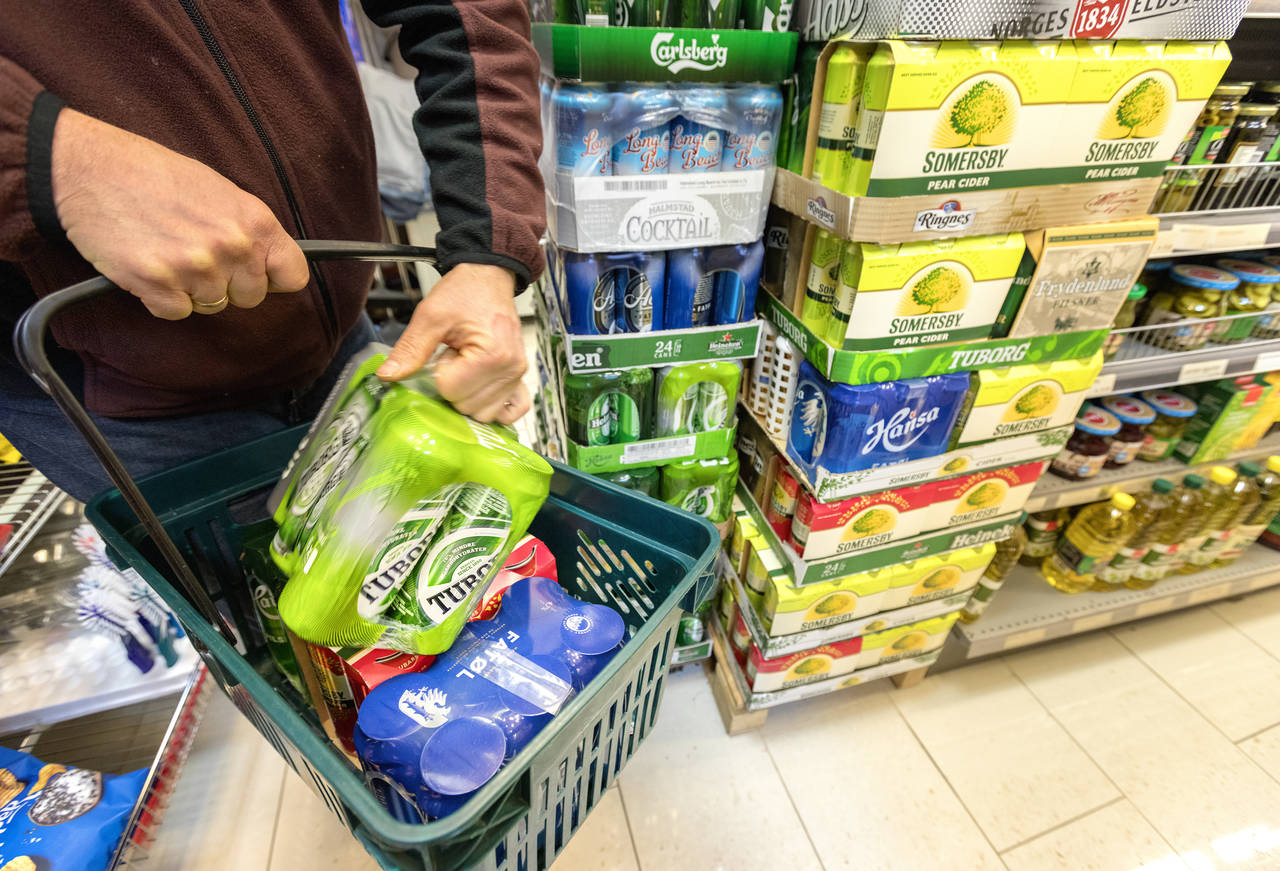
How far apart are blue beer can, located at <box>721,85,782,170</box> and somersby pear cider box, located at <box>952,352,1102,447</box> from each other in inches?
21.8

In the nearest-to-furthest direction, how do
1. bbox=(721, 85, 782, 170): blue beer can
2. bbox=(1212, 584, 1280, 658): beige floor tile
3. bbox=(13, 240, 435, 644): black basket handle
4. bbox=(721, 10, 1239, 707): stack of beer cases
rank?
bbox=(13, 240, 435, 644): black basket handle
bbox=(721, 10, 1239, 707): stack of beer cases
bbox=(721, 85, 782, 170): blue beer can
bbox=(1212, 584, 1280, 658): beige floor tile

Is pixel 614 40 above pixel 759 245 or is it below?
above

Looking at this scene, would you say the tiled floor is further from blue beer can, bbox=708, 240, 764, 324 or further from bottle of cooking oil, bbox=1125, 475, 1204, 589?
blue beer can, bbox=708, 240, 764, 324

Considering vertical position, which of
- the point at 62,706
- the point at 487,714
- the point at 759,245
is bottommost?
the point at 62,706

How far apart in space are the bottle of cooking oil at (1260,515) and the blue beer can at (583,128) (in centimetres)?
198

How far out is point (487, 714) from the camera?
0.56 m

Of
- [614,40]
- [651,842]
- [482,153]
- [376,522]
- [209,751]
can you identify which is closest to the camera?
[376,522]

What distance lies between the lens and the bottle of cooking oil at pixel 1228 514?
1657 mm

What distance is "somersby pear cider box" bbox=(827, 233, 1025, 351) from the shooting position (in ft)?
2.99

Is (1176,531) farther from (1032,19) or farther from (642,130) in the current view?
(642,130)

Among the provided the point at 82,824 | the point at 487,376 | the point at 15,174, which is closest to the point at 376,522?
the point at 487,376

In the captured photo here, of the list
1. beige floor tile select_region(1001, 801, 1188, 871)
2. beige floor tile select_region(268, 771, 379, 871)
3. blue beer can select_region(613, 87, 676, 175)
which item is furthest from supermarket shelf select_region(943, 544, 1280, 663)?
beige floor tile select_region(268, 771, 379, 871)

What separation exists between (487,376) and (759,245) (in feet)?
2.21

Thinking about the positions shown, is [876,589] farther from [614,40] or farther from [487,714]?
[614,40]
